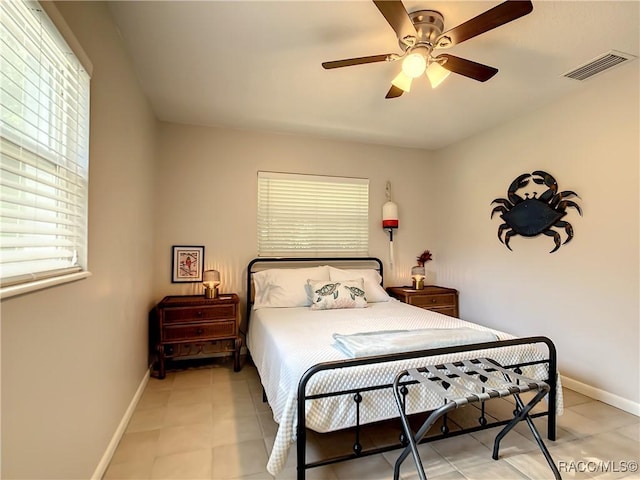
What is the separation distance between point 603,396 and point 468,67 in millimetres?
2636

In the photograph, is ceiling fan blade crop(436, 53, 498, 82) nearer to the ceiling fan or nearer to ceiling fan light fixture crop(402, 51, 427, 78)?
the ceiling fan

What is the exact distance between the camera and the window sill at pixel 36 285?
0.93m

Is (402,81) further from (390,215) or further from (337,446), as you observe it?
(337,446)

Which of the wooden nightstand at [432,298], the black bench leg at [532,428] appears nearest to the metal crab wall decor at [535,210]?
the wooden nightstand at [432,298]

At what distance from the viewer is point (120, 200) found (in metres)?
2.04

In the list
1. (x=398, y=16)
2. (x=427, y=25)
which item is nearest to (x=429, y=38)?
(x=427, y=25)

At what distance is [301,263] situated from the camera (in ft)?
12.5

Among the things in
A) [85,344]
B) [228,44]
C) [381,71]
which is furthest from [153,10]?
[85,344]

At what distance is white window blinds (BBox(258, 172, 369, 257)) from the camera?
12.2ft

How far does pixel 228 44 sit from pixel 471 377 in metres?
2.42

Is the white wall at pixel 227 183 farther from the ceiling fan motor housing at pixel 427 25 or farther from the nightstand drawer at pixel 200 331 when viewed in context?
the ceiling fan motor housing at pixel 427 25

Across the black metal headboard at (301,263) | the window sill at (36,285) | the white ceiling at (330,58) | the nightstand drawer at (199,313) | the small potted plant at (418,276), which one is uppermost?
the white ceiling at (330,58)

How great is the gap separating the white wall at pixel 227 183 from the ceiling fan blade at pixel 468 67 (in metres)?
2.11

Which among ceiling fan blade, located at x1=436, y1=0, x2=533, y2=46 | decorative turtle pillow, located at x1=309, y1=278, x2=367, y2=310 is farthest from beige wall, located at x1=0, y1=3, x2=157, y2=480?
ceiling fan blade, located at x1=436, y1=0, x2=533, y2=46
